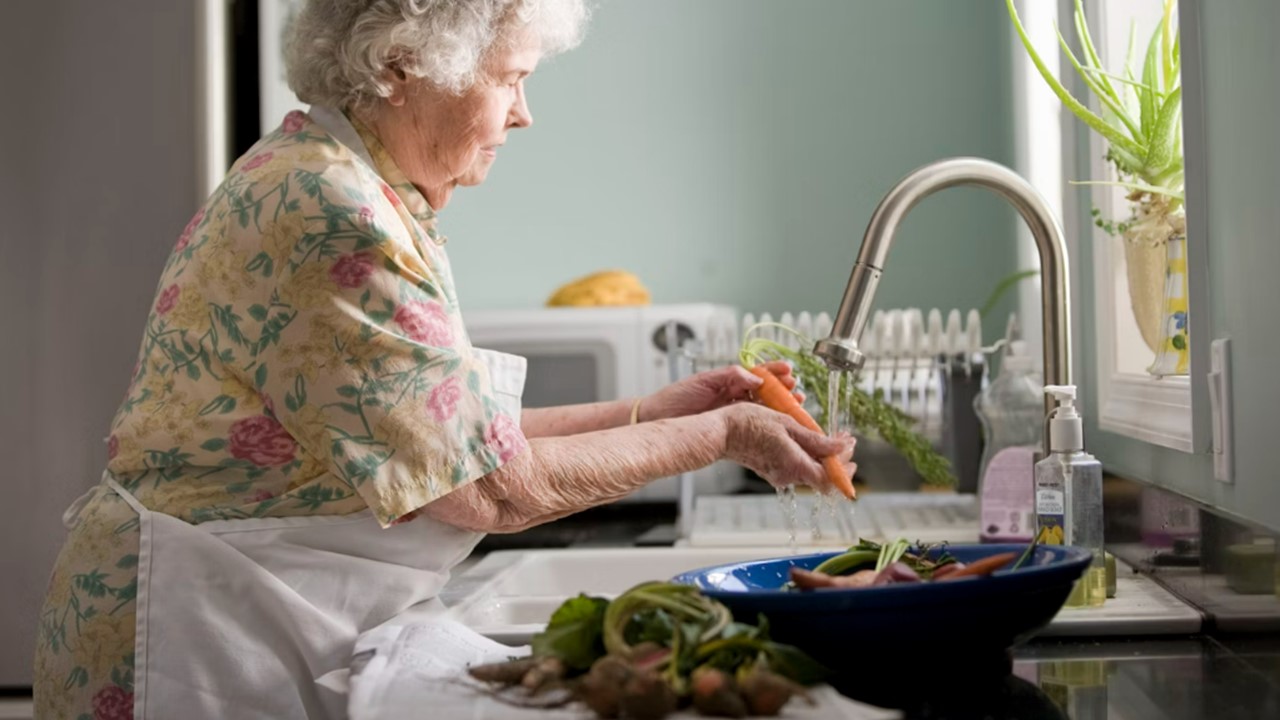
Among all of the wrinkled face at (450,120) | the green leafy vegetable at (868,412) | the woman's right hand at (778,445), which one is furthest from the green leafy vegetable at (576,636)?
the green leafy vegetable at (868,412)

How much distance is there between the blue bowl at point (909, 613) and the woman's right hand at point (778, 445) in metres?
0.41

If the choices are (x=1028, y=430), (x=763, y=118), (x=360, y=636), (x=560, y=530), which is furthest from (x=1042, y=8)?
(x=360, y=636)

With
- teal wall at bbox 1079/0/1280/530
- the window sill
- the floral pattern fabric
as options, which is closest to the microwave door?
the window sill

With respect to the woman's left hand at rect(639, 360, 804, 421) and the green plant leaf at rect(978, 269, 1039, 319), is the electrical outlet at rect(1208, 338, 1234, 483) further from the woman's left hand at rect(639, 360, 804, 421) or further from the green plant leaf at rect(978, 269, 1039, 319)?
the green plant leaf at rect(978, 269, 1039, 319)

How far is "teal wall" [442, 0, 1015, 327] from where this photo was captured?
3137 millimetres

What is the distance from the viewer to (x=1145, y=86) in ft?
5.08

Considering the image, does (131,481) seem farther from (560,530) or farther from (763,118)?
(763,118)

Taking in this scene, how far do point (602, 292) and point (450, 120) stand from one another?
139 centimetres

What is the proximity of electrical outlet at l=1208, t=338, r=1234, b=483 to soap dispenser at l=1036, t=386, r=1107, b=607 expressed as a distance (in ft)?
0.36

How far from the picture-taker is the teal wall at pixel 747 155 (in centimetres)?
314

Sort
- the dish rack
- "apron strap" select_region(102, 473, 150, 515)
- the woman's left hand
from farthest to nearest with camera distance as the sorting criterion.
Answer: the dish rack, the woman's left hand, "apron strap" select_region(102, 473, 150, 515)

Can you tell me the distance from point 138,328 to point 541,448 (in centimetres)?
123

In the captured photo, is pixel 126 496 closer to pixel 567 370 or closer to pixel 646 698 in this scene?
pixel 646 698

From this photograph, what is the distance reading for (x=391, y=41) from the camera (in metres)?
1.28
